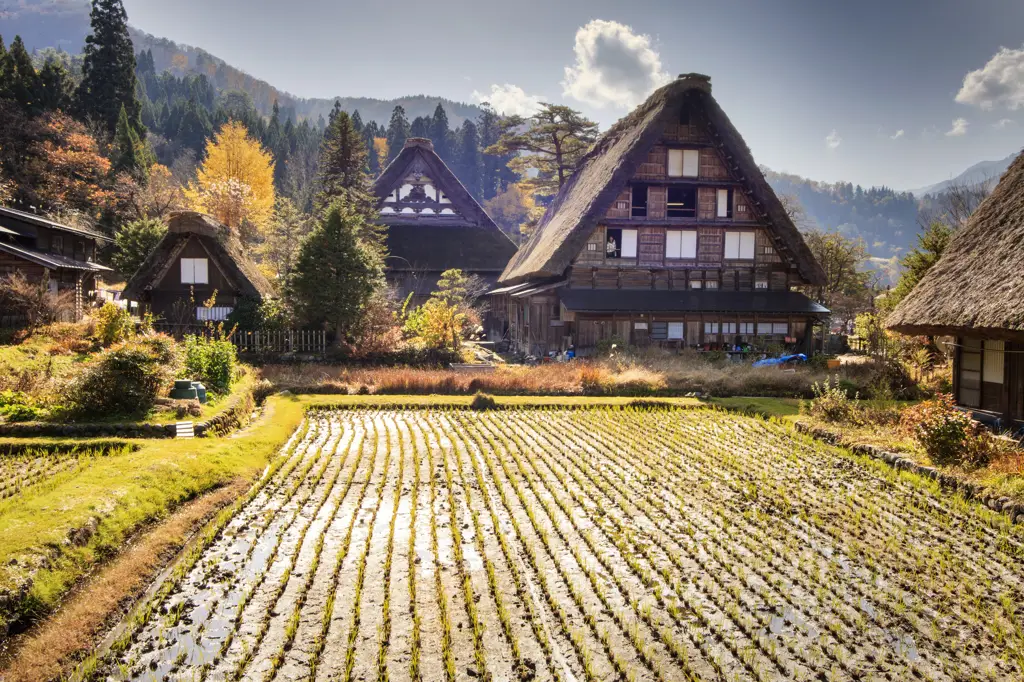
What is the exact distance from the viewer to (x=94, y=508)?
7766 mm

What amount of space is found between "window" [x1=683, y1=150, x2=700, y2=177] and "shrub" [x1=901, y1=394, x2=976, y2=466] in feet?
65.5

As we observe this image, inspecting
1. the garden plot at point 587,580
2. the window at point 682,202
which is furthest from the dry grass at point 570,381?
the window at point 682,202

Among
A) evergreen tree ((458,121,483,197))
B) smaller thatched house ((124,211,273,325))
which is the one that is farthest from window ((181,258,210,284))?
evergreen tree ((458,121,483,197))

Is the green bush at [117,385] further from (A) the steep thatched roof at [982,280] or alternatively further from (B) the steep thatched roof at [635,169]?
(B) the steep thatched roof at [635,169]

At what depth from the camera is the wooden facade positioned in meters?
27.6

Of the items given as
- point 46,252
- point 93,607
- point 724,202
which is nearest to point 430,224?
point 724,202

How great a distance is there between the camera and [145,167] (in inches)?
1959

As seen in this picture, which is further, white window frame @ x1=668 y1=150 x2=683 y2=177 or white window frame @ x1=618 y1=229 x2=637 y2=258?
white window frame @ x1=668 y1=150 x2=683 y2=177

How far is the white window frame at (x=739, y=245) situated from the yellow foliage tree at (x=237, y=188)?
30058 mm

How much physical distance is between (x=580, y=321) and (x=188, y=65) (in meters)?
173

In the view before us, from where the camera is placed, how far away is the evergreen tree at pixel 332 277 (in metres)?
24.5

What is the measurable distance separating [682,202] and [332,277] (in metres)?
16.6

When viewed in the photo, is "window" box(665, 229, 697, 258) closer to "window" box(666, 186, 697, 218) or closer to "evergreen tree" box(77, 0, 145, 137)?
"window" box(666, 186, 697, 218)

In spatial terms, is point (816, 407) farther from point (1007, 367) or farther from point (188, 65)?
point (188, 65)
